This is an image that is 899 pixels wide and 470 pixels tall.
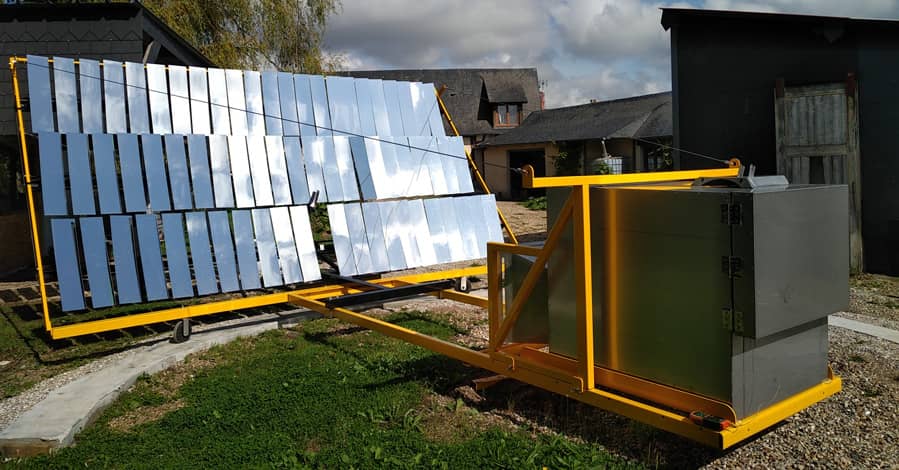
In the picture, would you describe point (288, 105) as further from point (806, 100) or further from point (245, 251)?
point (806, 100)

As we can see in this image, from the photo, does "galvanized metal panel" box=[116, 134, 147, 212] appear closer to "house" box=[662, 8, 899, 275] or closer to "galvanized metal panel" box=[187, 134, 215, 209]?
"galvanized metal panel" box=[187, 134, 215, 209]

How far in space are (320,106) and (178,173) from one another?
251 centimetres

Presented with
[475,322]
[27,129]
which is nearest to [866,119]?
[475,322]

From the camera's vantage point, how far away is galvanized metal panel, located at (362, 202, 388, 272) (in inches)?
384

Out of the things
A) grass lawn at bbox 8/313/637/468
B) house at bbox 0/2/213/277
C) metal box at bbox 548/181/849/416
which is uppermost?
house at bbox 0/2/213/277

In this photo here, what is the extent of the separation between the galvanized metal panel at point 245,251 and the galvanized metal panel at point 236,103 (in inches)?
51.8

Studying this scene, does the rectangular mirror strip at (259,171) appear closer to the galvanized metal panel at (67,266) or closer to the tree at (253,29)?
the galvanized metal panel at (67,266)

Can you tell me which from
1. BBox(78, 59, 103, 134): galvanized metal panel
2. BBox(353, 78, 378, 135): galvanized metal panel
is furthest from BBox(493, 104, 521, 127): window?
BBox(78, 59, 103, 134): galvanized metal panel

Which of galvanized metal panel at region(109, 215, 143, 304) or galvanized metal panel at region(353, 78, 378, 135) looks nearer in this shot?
galvanized metal panel at region(109, 215, 143, 304)

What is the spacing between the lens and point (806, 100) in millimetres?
12031

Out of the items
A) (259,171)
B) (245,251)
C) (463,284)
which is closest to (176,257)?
(245,251)

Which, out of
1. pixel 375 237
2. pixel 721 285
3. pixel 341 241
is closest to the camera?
pixel 721 285

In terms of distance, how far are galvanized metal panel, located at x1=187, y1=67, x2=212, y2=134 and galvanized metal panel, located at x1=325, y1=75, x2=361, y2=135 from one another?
1868 mm

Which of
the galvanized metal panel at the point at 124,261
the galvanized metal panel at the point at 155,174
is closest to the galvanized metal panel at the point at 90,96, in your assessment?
the galvanized metal panel at the point at 155,174
